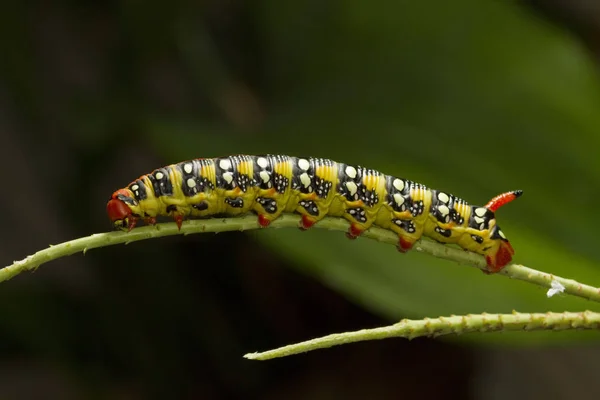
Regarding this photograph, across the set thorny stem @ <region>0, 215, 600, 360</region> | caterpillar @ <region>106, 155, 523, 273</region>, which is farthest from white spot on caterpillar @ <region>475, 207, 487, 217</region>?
thorny stem @ <region>0, 215, 600, 360</region>

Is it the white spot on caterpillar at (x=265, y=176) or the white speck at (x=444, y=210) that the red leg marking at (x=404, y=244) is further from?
the white spot on caterpillar at (x=265, y=176)

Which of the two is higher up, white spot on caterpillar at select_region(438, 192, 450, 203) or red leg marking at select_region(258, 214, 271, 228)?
white spot on caterpillar at select_region(438, 192, 450, 203)

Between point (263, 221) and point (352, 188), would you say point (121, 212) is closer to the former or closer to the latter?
point (263, 221)

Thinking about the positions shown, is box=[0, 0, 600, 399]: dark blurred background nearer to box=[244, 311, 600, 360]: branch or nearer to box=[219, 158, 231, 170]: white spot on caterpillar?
box=[219, 158, 231, 170]: white spot on caterpillar

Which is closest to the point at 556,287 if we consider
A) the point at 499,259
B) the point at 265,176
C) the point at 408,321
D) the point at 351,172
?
the point at 499,259

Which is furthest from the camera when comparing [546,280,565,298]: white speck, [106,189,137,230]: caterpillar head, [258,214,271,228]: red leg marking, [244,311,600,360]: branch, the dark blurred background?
the dark blurred background

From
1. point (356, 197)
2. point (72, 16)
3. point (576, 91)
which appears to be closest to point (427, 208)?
point (356, 197)

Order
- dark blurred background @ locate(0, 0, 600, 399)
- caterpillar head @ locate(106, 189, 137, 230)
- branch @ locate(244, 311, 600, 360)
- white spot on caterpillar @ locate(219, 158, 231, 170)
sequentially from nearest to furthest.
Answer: branch @ locate(244, 311, 600, 360), caterpillar head @ locate(106, 189, 137, 230), white spot on caterpillar @ locate(219, 158, 231, 170), dark blurred background @ locate(0, 0, 600, 399)

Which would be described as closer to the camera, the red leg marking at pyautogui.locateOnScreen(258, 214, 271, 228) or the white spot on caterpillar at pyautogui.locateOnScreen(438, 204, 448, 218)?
the red leg marking at pyautogui.locateOnScreen(258, 214, 271, 228)
